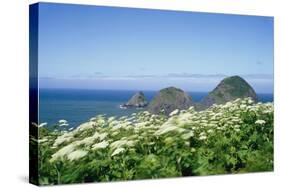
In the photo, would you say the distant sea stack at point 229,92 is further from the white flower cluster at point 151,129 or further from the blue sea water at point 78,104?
the blue sea water at point 78,104

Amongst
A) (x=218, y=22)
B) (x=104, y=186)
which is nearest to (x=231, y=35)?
(x=218, y=22)

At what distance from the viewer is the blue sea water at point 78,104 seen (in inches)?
381

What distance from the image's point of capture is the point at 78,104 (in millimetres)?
10000

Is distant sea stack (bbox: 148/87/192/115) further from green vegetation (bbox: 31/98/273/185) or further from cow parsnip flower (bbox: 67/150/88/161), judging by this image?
cow parsnip flower (bbox: 67/150/88/161)

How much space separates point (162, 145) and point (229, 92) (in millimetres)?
1280

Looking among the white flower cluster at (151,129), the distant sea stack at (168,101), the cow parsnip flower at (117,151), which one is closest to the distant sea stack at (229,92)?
the white flower cluster at (151,129)

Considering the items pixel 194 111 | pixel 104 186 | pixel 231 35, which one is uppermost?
pixel 231 35

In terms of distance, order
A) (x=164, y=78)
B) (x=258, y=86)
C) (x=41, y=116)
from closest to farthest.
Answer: (x=41, y=116)
(x=164, y=78)
(x=258, y=86)

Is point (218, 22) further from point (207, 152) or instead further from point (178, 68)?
point (207, 152)

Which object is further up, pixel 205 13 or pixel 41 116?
pixel 205 13

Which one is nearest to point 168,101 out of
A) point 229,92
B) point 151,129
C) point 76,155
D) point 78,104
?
point 151,129

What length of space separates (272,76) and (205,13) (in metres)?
1.36

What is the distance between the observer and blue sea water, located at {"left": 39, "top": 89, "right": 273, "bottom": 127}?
968 centimetres

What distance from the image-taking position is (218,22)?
10914mm
